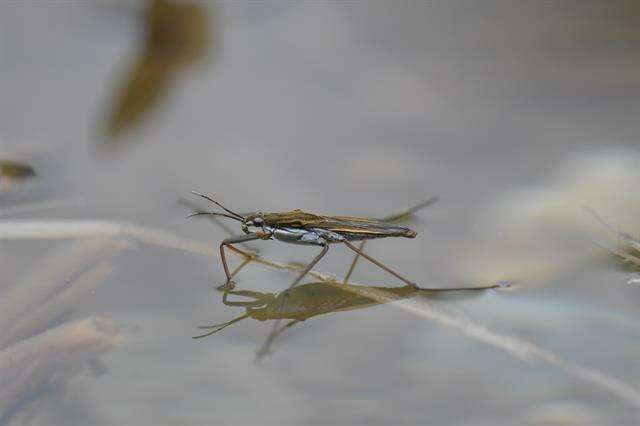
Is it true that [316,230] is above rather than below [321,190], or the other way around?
below

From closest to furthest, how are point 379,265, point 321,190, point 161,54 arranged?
point 379,265
point 321,190
point 161,54

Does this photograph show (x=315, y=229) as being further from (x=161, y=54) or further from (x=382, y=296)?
(x=161, y=54)

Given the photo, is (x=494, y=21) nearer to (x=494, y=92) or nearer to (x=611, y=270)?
(x=494, y=92)

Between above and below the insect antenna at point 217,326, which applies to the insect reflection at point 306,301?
above

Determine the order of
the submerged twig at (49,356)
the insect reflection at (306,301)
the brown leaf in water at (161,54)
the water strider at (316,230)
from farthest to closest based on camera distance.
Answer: the brown leaf in water at (161,54) < the water strider at (316,230) < the insect reflection at (306,301) < the submerged twig at (49,356)

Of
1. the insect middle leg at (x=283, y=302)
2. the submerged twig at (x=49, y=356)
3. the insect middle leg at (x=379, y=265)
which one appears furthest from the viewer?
the insect middle leg at (x=379, y=265)

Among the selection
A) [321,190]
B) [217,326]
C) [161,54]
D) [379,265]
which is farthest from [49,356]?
[161,54]

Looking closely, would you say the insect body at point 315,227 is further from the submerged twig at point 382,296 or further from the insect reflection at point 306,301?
the insect reflection at point 306,301

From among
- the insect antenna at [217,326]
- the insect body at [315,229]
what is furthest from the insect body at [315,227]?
the insect antenna at [217,326]

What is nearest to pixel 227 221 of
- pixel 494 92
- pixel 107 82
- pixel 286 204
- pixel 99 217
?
pixel 286 204
